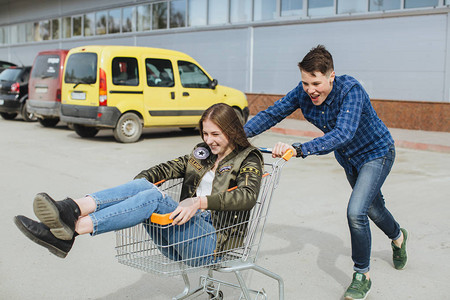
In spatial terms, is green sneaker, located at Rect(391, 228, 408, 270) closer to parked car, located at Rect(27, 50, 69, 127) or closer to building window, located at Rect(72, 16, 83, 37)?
parked car, located at Rect(27, 50, 69, 127)

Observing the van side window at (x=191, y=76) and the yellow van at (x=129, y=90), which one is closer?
the yellow van at (x=129, y=90)

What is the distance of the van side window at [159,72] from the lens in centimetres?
1220

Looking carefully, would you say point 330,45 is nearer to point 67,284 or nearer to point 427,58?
point 427,58

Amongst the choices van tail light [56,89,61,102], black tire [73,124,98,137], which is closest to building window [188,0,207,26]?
van tail light [56,89,61,102]

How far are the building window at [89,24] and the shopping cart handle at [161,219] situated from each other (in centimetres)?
2573

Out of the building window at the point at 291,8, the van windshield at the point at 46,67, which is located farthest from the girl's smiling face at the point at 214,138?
the building window at the point at 291,8

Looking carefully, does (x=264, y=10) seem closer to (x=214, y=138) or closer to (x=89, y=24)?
(x=89, y=24)

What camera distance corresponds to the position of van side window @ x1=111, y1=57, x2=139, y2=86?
38.4 ft

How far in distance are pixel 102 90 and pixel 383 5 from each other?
8.15 meters

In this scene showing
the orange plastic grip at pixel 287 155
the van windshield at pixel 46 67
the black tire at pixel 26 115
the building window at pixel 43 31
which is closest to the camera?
the orange plastic grip at pixel 287 155

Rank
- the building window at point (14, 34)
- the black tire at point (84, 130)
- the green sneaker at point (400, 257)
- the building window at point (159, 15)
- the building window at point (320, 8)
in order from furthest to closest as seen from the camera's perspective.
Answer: the building window at point (14, 34) < the building window at point (159, 15) < the building window at point (320, 8) < the black tire at point (84, 130) < the green sneaker at point (400, 257)

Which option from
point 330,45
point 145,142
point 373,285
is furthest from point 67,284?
point 330,45

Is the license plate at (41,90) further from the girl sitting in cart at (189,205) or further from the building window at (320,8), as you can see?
the girl sitting in cart at (189,205)

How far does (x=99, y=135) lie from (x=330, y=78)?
10.4 metres
